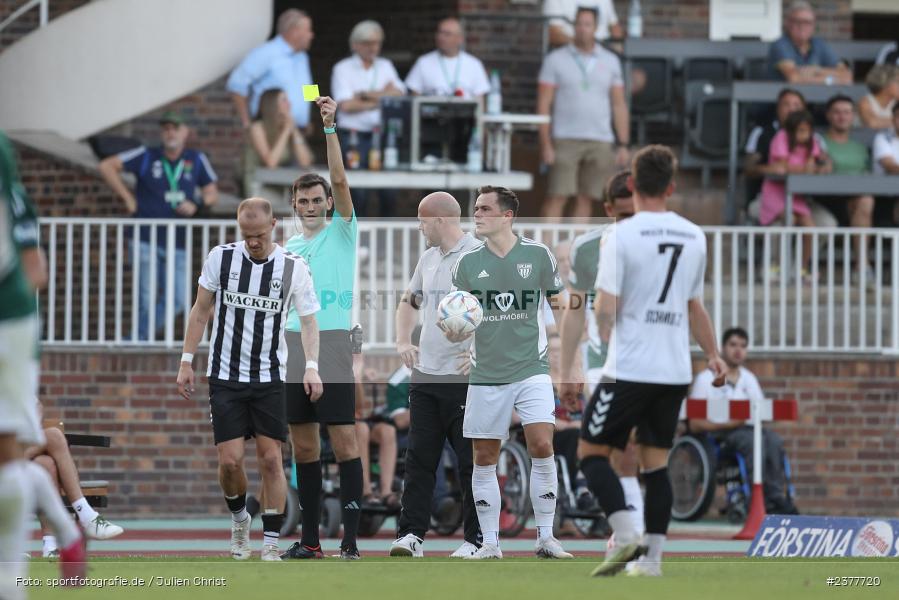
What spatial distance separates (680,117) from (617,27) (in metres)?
1.24

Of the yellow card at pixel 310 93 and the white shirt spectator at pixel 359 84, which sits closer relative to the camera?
the yellow card at pixel 310 93

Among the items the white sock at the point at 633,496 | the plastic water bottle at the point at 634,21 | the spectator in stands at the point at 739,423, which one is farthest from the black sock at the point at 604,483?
the plastic water bottle at the point at 634,21

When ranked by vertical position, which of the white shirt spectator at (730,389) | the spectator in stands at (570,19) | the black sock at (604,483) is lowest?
the white shirt spectator at (730,389)

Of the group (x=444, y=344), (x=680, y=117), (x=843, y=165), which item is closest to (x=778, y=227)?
(x=843, y=165)

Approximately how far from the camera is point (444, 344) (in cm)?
1109

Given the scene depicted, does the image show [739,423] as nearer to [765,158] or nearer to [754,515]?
[754,515]

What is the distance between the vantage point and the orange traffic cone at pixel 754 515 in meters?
14.6

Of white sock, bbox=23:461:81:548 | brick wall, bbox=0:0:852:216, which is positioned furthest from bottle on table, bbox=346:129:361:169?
white sock, bbox=23:461:81:548

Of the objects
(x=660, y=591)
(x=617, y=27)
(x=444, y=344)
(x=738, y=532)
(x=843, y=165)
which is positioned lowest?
(x=738, y=532)

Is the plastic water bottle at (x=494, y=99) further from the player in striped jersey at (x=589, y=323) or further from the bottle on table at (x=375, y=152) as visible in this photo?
the player in striped jersey at (x=589, y=323)

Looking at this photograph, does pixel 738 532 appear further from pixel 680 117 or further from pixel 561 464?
pixel 680 117

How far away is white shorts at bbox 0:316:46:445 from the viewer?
6551 mm

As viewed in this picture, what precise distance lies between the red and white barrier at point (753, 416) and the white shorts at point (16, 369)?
8.84 m

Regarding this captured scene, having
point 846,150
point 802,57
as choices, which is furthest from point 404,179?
point 802,57
